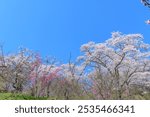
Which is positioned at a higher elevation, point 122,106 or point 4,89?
point 4,89

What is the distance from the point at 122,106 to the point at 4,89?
17.7 metres

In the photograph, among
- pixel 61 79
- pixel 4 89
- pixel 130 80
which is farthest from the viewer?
pixel 61 79

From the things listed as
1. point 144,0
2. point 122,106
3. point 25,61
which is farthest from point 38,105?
point 25,61

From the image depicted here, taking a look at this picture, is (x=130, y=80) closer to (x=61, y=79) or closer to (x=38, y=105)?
(x=61, y=79)

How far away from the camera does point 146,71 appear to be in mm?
30953

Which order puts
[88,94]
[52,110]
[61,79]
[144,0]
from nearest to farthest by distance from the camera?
[52,110] → [144,0] → [88,94] → [61,79]

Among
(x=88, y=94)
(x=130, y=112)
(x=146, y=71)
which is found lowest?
(x=130, y=112)

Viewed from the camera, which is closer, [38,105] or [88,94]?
[38,105]

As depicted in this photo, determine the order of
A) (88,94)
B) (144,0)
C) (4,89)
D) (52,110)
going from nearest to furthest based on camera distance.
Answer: (52,110)
(144,0)
(88,94)
(4,89)

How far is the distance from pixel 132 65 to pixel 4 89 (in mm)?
9632

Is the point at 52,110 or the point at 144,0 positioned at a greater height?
the point at 144,0

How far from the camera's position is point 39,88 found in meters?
26.2

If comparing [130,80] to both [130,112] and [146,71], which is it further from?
[130,112]

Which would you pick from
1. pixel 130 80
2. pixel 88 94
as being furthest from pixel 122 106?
pixel 130 80
